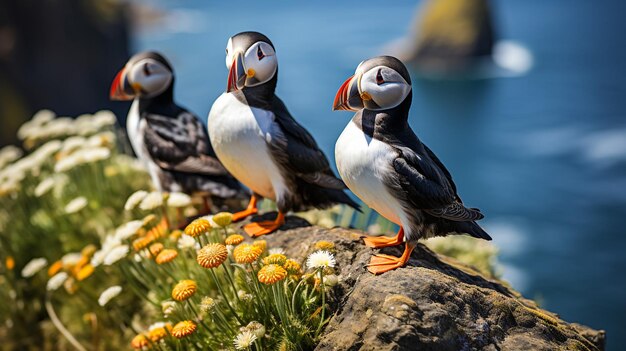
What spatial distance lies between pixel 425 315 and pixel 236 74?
1549 millimetres

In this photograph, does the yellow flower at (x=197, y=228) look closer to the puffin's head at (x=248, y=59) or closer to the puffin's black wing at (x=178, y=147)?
the puffin's head at (x=248, y=59)

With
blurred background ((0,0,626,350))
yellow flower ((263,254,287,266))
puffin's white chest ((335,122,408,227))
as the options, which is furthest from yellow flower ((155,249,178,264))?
blurred background ((0,0,626,350))

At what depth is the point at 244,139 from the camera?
3420 mm

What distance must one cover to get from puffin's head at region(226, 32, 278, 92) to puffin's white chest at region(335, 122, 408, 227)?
660 millimetres

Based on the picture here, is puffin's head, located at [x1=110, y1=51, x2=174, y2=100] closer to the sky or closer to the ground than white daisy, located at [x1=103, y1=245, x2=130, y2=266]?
closer to the sky

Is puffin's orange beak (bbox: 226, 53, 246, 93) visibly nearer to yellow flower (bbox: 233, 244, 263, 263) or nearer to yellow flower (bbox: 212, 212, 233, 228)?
yellow flower (bbox: 212, 212, 233, 228)

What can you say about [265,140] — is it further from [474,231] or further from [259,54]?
[474,231]

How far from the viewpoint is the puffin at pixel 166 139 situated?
13.5 feet

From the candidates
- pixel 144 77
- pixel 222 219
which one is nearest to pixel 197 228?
pixel 222 219

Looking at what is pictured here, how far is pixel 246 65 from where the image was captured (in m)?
3.26

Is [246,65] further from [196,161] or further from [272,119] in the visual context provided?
[196,161]

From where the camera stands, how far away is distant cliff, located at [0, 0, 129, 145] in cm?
1950

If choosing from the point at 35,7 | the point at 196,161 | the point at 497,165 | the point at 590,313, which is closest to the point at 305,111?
the point at 497,165

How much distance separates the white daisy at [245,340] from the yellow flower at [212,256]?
351mm
